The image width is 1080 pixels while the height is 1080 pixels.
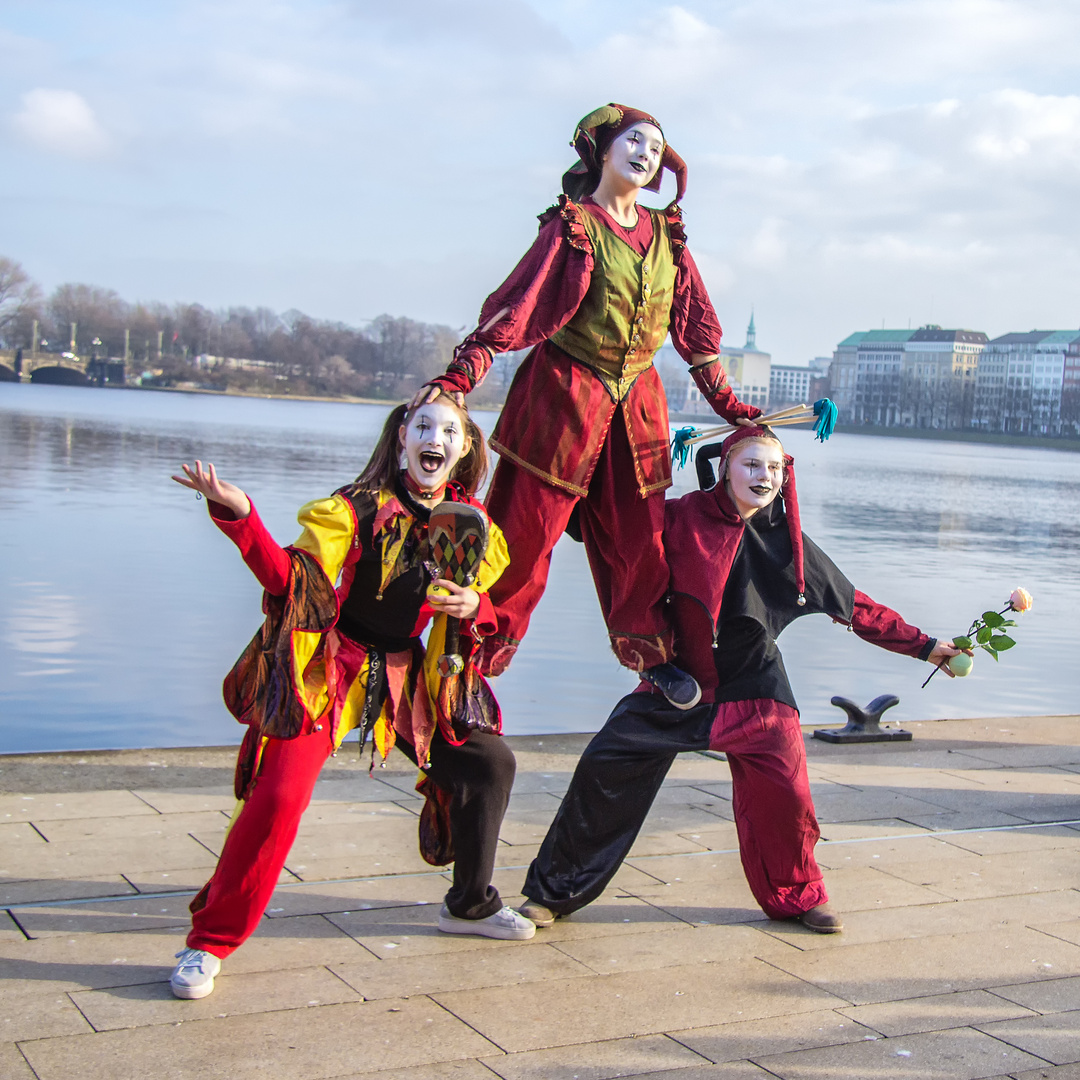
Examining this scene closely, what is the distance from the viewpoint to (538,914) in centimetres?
396

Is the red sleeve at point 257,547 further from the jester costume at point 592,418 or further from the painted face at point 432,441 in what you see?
the jester costume at point 592,418

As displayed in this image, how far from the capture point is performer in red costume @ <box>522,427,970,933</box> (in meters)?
4.02

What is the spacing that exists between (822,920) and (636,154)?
224 centimetres

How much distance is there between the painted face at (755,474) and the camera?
162 inches

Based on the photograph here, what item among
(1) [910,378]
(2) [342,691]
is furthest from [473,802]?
(1) [910,378]

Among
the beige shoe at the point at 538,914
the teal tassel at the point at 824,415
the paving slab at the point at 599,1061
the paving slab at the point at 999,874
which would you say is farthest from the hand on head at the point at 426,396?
the paving slab at the point at 999,874

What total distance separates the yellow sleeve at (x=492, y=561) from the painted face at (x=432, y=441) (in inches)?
7.5

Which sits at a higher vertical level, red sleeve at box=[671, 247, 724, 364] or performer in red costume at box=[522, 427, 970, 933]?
red sleeve at box=[671, 247, 724, 364]

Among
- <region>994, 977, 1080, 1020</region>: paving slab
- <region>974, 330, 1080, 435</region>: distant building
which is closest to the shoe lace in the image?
<region>994, 977, 1080, 1020</region>: paving slab

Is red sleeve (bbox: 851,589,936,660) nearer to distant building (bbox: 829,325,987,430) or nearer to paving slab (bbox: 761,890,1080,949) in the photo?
paving slab (bbox: 761,890,1080,949)

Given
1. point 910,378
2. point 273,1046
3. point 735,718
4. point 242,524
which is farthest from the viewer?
point 910,378

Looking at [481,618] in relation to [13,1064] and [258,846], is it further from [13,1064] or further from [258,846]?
[13,1064]

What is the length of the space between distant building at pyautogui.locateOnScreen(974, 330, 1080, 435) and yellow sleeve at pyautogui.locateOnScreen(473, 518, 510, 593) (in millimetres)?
105047

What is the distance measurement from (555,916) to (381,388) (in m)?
56.5
